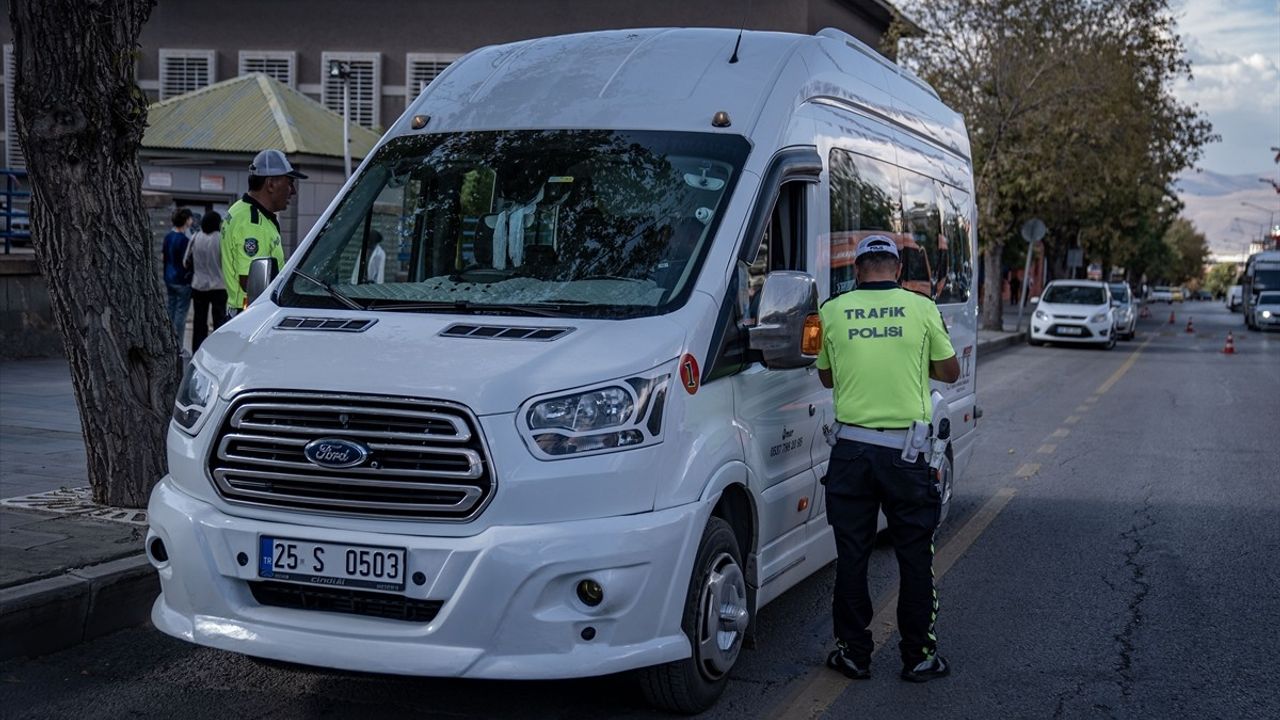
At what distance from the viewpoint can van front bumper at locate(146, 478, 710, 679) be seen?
4.32m

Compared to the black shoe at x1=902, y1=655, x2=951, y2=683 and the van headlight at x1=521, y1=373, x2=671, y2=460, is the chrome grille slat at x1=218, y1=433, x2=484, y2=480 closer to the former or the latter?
the van headlight at x1=521, y1=373, x2=671, y2=460

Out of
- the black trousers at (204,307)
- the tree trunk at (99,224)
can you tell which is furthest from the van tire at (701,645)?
the black trousers at (204,307)

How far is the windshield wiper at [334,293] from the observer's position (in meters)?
5.27

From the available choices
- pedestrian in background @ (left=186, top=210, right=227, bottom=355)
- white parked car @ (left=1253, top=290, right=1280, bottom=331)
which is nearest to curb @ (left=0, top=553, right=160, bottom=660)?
pedestrian in background @ (left=186, top=210, right=227, bottom=355)

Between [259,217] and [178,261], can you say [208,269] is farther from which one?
[259,217]

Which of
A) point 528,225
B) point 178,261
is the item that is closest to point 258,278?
point 528,225

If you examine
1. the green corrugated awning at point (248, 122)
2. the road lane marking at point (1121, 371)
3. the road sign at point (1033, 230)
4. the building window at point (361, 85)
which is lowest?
the road lane marking at point (1121, 371)

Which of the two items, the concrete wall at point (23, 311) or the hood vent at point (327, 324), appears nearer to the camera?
the hood vent at point (327, 324)

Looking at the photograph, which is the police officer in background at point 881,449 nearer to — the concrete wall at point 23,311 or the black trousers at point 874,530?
the black trousers at point 874,530

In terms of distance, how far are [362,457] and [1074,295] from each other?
29.0 meters

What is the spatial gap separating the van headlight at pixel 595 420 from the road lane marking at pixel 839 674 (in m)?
1.27

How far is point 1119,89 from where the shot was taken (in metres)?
33.8

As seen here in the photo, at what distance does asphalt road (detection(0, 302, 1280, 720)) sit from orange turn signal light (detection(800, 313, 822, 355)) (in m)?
1.29

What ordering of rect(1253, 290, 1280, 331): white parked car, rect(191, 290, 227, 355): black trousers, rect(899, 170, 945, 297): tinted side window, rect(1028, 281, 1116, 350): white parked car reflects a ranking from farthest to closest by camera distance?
rect(1253, 290, 1280, 331): white parked car
rect(1028, 281, 1116, 350): white parked car
rect(191, 290, 227, 355): black trousers
rect(899, 170, 945, 297): tinted side window
